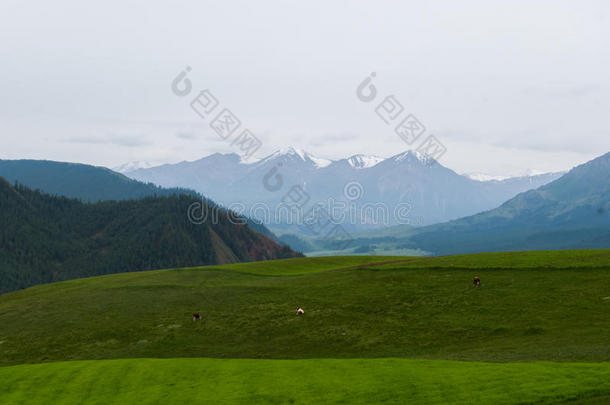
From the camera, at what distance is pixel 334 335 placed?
166 feet

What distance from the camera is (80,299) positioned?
78.1 meters

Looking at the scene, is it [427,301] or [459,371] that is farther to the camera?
[427,301]

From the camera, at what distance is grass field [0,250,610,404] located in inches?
1211

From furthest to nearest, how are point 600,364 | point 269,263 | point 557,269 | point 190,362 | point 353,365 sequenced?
point 269,263, point 557,269, point 190,362, point 353,365, point 600,364

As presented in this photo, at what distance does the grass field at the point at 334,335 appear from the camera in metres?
30.8

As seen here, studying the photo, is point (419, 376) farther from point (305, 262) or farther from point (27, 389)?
point (305, 262)

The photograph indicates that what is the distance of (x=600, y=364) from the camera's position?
29984 millimetres

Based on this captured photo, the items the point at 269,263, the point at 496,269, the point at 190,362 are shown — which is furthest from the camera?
the point at 269,263

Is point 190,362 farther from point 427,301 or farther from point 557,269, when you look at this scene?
point 557,269

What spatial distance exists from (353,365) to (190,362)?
598 inches

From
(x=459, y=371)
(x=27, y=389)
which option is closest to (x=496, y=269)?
(x=459, y=371)

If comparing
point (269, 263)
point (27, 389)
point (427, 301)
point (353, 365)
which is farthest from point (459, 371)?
point (269, 263)

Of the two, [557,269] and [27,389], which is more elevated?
→ [557,269]

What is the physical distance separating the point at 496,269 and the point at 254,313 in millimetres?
37072
